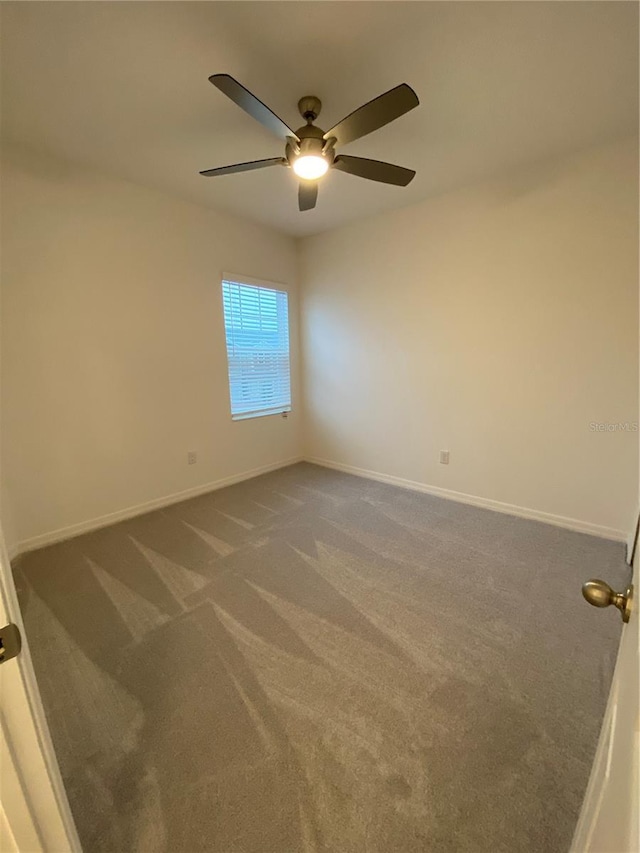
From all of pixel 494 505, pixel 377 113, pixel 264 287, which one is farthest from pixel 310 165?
pixel 494 505

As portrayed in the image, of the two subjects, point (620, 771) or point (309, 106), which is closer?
point (620, 771)

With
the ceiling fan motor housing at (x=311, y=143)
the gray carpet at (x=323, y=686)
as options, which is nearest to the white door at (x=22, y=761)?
the gray carpet at (x=323, y=686)

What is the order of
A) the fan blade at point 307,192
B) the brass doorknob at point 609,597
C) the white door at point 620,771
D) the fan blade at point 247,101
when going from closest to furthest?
1. the white door at point 620,771
2. the brass doorknob at point 609,597
3. the fan blade at point 247,101
4. the fan blade at point 307,192

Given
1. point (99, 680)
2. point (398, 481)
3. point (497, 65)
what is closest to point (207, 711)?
point (99, 680)

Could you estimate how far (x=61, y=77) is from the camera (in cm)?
171

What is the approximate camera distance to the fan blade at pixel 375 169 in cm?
191

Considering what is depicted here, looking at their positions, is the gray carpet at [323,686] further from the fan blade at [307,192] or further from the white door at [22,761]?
the fan blade at [307,192]

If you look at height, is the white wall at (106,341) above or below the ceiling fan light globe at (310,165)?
below

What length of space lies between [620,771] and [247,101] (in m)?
2.19

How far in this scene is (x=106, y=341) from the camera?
276cm

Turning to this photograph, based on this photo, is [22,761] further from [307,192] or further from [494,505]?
[494,505]

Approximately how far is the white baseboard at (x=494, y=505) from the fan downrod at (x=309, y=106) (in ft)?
9.40

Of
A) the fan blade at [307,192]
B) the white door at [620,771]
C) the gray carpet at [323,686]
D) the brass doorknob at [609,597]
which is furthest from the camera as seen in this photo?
the fan blade at [307,192]

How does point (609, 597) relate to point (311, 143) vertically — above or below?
below
